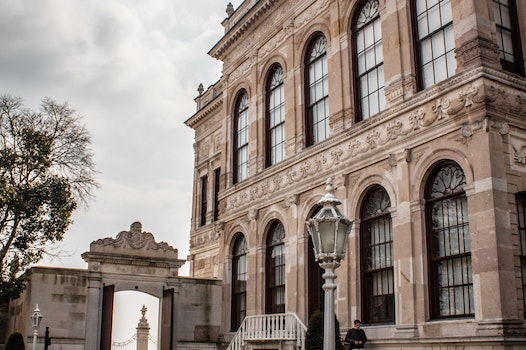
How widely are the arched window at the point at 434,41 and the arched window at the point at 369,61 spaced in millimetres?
1575

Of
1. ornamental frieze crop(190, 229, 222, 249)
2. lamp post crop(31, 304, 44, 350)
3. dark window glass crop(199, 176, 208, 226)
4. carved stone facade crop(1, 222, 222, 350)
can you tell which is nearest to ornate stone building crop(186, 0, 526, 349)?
carved stone facade crop(1, 222, 222, 350)

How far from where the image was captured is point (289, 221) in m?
22.2

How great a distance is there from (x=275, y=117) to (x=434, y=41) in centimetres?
860

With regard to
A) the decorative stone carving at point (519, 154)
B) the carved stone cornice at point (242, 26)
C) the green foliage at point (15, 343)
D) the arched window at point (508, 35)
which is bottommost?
the green foliage at point (15, 343)

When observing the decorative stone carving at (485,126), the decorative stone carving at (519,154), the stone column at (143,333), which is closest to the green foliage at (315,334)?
the decorative stone carving at (485,126)

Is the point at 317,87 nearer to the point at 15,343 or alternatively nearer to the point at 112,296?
the point at 112,296

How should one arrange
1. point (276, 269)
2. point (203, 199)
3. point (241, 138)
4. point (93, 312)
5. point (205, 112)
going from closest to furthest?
point (276, 269), point (93, 312), point (241, 138), point (203, 199), point (205, 112)

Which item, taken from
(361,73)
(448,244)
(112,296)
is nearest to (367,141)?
(361,73)

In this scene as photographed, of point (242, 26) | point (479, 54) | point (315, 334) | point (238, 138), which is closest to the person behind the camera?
point (479, 54)

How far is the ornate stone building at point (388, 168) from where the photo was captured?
14719mm

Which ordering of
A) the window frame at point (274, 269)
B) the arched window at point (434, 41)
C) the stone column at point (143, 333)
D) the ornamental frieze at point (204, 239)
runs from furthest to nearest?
the stone column at point (143, 333)
the ornamental frieze at point (204, 239)
the window frame at point (274, 269)
the arched window at point (434, 41)

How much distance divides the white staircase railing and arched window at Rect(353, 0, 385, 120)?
6404mm

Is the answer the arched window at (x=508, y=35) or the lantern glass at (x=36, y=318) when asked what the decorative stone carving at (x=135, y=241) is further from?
the arched window at (x=508, y=35)

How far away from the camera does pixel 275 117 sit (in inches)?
973
